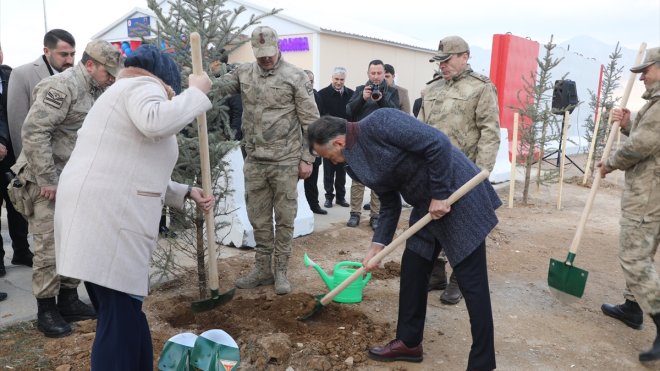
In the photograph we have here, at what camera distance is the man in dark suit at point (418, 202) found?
2.70m

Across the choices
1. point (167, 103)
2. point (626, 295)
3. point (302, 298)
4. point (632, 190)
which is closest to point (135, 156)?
point (167, 103)

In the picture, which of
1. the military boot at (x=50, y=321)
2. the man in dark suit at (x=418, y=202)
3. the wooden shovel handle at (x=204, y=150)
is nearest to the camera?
the man in dark suit at (x=418, y=202)

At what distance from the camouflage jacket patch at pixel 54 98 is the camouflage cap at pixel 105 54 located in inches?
12.9

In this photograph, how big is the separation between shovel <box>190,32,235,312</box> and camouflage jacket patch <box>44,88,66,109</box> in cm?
94

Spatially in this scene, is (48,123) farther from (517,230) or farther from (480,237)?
(517,230)

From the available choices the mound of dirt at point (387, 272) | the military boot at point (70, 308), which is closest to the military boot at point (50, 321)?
the military boot at point (70, 308)

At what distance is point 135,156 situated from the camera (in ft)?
7.23

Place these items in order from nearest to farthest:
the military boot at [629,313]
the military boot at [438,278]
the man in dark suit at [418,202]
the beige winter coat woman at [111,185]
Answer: the beige winter coat woman at [111,185], the man in dark suit at [418,202], the military boot at [629,313], the military boot at [438,278]

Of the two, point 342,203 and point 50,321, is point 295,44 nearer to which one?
point 342,203

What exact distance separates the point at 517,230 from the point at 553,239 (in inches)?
20.4

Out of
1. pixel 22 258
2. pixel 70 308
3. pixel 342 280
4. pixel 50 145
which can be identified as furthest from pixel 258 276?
pixel 22 258

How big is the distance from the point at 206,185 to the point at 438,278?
2426mm

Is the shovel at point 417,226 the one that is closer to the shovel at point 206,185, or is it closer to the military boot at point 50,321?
the shovel at point 206,185

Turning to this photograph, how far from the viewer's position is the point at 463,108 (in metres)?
4.20
